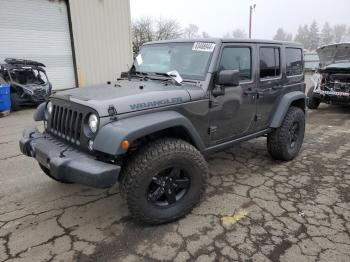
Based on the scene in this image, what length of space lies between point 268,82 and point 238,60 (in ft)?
2.27

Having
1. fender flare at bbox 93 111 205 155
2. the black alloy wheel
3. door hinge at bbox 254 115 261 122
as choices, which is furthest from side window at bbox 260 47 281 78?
the black alloy wheel

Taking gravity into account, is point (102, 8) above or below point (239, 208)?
above

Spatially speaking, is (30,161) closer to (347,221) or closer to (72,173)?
(72,173)

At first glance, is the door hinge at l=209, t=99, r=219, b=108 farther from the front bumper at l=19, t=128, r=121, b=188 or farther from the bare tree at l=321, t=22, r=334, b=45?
the bare tree at l=321, t=22, r=334, b=45

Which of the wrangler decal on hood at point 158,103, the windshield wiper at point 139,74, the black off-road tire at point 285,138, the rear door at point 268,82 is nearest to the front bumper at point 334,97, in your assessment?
the black off-road tire at point 285,138

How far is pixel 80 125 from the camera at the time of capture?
2.84 metres

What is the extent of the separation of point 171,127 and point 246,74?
1.45 metres

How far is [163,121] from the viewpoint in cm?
277

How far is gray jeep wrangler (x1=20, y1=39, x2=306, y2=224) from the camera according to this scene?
2.62m

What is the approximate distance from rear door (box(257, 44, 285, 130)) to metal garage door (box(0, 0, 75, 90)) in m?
11.1

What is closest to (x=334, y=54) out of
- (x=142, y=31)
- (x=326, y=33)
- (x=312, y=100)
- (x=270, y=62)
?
(x=312, y=100)

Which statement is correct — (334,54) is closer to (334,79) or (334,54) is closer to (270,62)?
(334,79)

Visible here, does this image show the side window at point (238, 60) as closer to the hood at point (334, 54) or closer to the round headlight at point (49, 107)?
the round headlight at point (49, 107)

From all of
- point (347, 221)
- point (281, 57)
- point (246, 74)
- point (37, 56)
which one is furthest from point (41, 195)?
point (37, 56)
